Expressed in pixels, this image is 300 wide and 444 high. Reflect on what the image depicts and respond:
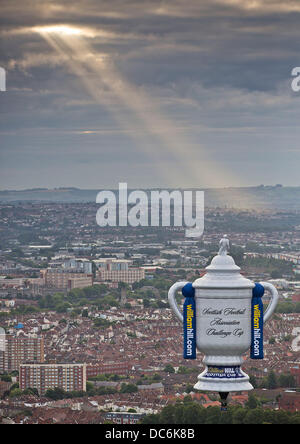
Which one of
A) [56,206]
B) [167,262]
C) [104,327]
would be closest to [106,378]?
[104,327]

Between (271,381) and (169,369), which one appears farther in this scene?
(169,369)

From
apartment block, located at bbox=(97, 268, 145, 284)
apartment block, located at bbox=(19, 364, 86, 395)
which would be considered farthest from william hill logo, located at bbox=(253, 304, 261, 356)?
apartment block, located at bbox=(97, 268, 145, 284)

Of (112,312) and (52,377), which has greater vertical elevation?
(112,312)

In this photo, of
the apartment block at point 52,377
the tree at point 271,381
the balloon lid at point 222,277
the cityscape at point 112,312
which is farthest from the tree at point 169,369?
the balloon lid at point 222,277

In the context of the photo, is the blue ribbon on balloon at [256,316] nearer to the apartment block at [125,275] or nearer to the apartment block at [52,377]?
the apartment block at [52,377]

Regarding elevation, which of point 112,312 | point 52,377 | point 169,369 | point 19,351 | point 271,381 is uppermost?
point 112,312

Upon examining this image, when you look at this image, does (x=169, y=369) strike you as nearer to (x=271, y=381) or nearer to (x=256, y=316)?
(x=271, y=381)

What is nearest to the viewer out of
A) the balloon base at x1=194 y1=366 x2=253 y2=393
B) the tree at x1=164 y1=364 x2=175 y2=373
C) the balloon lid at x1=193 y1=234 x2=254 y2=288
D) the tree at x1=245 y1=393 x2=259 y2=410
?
the balloon lid at x1=193 y1=234 x2=254 y2=288

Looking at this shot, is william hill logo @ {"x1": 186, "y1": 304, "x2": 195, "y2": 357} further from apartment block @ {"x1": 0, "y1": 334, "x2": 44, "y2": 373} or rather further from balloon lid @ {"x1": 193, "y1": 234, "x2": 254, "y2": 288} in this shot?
apartment block @ {"x1": 0, "y1": 334, "x2": 44, "y2": 373}

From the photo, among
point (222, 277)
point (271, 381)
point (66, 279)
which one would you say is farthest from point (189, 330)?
point (66, 279)
